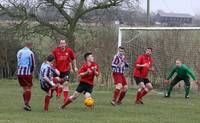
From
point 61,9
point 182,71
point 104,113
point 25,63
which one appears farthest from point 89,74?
point 61,9

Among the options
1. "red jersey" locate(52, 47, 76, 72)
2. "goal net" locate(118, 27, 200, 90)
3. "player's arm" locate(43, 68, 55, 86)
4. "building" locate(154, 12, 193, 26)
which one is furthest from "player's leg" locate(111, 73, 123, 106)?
"building" locate(154, 12, 193, 26)

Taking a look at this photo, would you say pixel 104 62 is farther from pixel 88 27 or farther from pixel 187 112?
pixel 187 112

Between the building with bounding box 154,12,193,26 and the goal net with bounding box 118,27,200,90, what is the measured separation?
10560 millimetres

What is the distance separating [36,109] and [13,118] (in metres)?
2.55

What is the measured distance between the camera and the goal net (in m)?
27.0

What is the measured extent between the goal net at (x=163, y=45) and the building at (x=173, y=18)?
10.6 metres

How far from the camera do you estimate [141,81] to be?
18891 mm

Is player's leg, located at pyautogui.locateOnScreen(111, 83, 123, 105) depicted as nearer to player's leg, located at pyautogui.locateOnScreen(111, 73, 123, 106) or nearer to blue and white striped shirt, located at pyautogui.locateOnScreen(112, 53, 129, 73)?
player's leg, located at pyautogui.locateOnScreen(111, 73, 123, 106)

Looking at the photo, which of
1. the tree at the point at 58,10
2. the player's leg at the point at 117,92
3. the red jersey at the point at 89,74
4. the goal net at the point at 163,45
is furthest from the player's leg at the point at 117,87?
the tree at the point at 58,10

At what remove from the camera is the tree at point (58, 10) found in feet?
120

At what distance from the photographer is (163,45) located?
91.9 ft

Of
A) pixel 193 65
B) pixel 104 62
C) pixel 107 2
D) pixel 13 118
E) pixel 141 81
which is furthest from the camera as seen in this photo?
pixel 107 2

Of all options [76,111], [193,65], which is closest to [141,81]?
[76,111]

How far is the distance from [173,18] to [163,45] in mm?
13975
